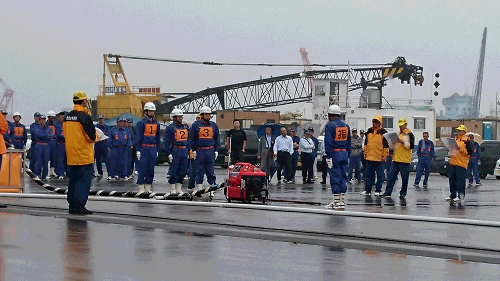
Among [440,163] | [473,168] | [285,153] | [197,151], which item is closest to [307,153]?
[285,153]

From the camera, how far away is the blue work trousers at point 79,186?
14.7m

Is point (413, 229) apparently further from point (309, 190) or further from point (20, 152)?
point (309, 190)

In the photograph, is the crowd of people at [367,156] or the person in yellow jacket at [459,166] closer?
the crowd of people at [367,156]

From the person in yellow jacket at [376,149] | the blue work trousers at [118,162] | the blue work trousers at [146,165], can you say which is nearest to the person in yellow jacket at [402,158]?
the person in yellow jacket at [376,149]

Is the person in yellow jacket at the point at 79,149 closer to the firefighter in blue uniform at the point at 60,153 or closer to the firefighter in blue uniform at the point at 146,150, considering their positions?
the firefighter in blue uniform at the point at 146,150

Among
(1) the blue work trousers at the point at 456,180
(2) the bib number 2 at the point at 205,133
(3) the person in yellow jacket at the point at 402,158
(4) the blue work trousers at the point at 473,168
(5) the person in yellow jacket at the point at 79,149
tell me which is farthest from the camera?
(4) the blue work trousers at the point at 473,168

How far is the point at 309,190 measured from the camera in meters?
25.3

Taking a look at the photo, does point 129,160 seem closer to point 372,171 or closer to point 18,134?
point 18,134

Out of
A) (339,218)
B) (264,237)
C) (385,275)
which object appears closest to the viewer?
(385,275)

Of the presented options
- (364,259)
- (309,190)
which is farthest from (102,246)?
(309,190)

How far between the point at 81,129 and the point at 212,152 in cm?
560

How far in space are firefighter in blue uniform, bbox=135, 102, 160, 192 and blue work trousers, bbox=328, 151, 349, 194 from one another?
15.4 ft

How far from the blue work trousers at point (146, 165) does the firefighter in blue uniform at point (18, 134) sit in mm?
9454

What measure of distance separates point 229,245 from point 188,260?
1594mm
